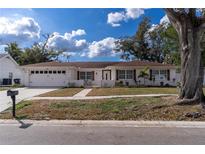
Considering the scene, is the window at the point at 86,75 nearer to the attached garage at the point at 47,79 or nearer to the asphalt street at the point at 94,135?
the attached garage at the point at 47,79

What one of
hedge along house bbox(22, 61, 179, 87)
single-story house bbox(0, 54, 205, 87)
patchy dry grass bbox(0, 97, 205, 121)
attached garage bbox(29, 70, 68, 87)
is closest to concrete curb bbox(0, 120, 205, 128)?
patchy dry grass bbox(0, 97, 205, 121)

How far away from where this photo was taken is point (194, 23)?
12.6 m

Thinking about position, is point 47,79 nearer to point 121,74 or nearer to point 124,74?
point 121,74

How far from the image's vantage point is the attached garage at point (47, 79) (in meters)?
32.0

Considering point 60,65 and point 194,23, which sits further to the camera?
point 60,65

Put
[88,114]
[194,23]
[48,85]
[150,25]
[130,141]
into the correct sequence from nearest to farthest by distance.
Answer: [130,141] < [88,114] < [194,23] < [48,85] < [150,25]

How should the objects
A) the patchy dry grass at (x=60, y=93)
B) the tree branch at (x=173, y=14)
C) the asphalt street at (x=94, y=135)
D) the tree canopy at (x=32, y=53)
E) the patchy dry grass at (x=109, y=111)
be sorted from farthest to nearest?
the tree canopy at (x=32, y=53) → the patchy dry grass at (x=60, y=93) → the tree branch at (x=173, y=14) → the patchy dry grass at (x=109, y=111) → the asphalt street at (x=94, y=135)

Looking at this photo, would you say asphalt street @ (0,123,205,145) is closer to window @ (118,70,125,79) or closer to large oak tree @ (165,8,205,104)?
large oak tree @ (165,8,205,104)

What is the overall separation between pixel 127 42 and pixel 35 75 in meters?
20.3

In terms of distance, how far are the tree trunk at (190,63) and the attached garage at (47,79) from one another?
68.4ft

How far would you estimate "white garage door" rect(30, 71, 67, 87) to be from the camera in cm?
3198

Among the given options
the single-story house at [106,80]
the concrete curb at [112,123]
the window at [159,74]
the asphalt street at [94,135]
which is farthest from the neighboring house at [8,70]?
the asphalt street at [94,135]

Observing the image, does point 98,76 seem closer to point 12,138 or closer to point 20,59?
point 20,59

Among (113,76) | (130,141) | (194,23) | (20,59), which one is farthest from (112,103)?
(20,59)
